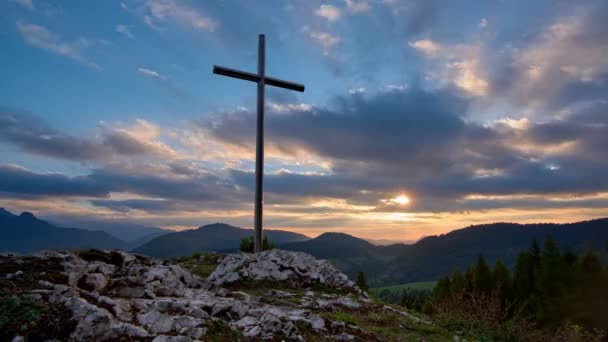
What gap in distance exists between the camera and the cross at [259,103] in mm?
19703

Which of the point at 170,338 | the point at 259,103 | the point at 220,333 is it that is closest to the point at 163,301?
the point at 220,333

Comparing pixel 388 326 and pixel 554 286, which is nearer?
pixel 388 326

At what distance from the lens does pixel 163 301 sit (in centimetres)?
818

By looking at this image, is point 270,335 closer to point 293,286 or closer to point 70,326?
point 70,326

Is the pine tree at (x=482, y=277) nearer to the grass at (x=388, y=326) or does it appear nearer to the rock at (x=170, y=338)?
the grass at (x=388, y=326)

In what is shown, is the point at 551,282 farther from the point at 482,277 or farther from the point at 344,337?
the point at 344,337

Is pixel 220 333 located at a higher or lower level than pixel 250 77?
lower

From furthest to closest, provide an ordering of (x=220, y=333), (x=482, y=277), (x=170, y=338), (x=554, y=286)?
(x=482, y=277) → (x=554, y=286) → (x=220, y=333) → (x=170, y=338)

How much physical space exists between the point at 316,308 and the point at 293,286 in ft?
13.2

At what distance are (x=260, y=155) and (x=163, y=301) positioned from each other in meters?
12.5

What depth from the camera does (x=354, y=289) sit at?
1557cm

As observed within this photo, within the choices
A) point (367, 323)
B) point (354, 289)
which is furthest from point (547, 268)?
point (367, 323)

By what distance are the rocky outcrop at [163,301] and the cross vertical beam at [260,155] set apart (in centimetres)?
410

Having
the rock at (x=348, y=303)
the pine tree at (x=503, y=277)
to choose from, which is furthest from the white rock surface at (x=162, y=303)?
the pine tree at (x=503, y=277)
